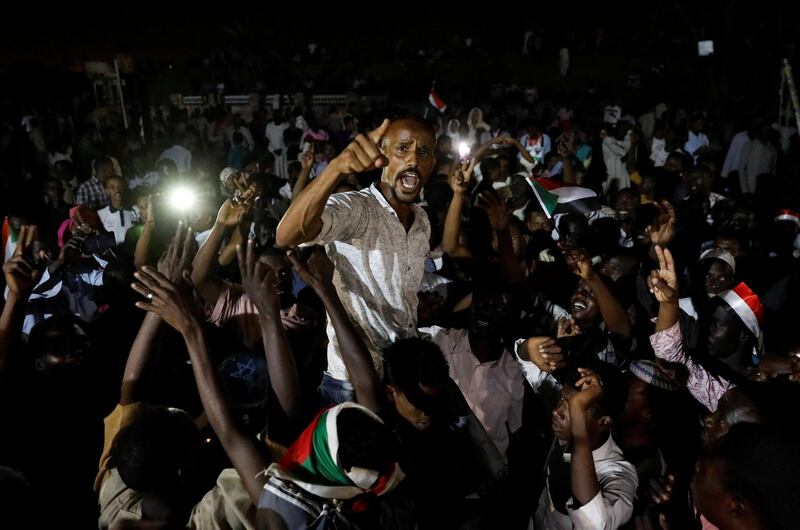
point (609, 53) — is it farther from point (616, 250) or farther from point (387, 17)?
point (616, 250)

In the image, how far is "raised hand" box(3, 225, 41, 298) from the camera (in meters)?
2.78

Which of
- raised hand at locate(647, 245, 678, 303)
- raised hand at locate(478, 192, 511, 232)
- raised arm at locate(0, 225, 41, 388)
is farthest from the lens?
raised hand at locate(478, 192, 511, 232)

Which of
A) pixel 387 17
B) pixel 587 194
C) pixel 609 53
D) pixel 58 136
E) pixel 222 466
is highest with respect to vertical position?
pixel 387 17

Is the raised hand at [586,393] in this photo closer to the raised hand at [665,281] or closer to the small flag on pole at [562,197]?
the raised hand at [665,281]

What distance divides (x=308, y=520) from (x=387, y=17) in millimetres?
29368

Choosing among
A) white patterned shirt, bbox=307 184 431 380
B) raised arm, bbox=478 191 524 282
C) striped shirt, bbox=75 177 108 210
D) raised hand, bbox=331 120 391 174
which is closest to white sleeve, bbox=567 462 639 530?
white patterned shirt, bbox=307 184 431 380

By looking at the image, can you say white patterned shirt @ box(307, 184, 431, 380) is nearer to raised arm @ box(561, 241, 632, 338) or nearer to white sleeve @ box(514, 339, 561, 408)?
white sleeve @ box(514, 339, 561, 408)

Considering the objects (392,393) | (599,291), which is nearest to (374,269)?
(392,393)

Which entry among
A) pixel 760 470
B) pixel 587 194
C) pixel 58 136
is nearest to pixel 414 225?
pixel 760 470

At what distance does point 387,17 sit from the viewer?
94.0 ft

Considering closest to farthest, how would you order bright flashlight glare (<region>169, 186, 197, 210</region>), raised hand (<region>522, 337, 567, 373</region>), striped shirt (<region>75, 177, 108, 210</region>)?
raised hand (<region>522, 337, 567, 373</region>)
bright flashlight glare (<region>169, 186, 197, 210</region>)
striped shirt (<region>75, 177, 108, 210</region>)

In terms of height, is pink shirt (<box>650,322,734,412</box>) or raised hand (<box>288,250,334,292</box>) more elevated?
raised hand (<box>288,250,334,292</box>)

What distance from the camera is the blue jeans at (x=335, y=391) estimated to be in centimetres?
271

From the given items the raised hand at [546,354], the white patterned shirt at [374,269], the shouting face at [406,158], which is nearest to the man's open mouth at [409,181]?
the shouting face at [406,158]
